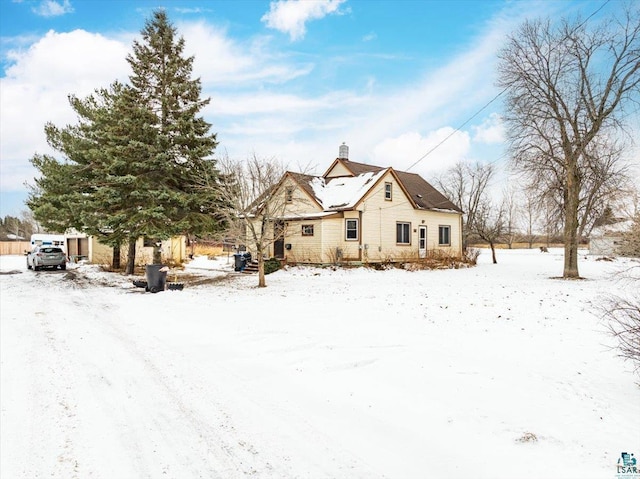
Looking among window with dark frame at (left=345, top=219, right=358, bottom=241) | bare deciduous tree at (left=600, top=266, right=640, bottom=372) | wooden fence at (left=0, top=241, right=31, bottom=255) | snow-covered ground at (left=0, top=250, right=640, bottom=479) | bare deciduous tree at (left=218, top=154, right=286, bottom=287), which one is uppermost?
bare deciduous tree at (left=218, top=154, right=286, bottom=287)

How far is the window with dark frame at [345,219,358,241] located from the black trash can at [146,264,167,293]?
11273mm

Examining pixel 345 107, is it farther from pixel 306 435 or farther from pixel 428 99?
pixel 306 435

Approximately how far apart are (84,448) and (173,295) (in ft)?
34.5

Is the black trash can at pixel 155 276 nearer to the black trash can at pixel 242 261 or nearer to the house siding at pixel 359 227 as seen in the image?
the house siding at pixel 359 227

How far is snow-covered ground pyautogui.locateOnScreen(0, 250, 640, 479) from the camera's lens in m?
3.61

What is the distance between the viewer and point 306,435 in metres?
4.09

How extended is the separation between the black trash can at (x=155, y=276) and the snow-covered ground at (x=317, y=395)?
4638 millimetres

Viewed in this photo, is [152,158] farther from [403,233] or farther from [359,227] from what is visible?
[403,233]

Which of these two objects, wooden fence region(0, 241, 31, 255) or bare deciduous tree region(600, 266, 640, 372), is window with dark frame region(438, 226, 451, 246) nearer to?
bare deciduous tree region(600, 266, 640, 372)

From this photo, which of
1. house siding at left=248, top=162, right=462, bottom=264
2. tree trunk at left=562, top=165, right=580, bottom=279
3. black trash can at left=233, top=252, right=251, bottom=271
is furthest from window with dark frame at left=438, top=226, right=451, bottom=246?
black trash can at left=233, top=252, right=251, bottom=271

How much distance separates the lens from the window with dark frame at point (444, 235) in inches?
1112

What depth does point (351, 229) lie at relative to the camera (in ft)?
76.3

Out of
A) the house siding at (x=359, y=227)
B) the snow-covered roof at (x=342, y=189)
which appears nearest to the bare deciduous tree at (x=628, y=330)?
the house siding at (x=359, y=227)

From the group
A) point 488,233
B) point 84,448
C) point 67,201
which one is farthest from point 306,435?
point 488,233
